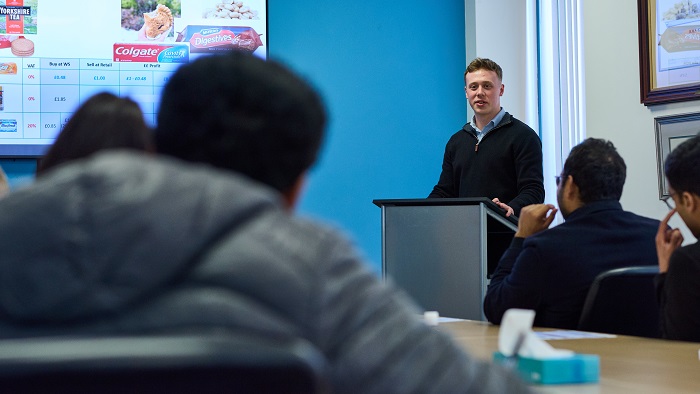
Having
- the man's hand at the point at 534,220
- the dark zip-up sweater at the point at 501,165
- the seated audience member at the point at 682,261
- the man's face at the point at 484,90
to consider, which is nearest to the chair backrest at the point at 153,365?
the seated audience member at the point at 682,261

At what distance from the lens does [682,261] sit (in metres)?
2.13

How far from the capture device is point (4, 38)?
551cm

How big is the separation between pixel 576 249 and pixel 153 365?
7.17 feet

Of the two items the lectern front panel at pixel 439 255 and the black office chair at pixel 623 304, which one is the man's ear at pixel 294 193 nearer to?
the black office chair at pixel 623 304

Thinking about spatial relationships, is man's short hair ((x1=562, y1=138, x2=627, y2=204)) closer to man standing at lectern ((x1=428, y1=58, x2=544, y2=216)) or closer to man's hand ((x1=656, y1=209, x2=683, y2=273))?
man's hand ((x1=656, y1=209, x2=683, y2=273))

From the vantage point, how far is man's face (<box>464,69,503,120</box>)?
4.87 metres

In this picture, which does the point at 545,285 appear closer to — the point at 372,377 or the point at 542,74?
the point at 372,377

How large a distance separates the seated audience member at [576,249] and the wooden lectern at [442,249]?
102 cm

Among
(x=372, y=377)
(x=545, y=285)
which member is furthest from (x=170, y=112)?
(x=545, y=285)

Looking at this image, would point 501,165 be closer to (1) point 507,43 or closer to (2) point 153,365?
(1) point 507,43

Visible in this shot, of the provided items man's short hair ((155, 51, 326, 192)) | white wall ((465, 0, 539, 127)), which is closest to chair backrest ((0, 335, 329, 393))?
man's short hair ((155, 51, 326, 192))

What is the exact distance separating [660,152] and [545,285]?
8.51 ft

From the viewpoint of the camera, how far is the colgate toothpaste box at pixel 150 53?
18.6 ft

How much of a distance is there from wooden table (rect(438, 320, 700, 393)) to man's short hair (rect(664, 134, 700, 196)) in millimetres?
520
